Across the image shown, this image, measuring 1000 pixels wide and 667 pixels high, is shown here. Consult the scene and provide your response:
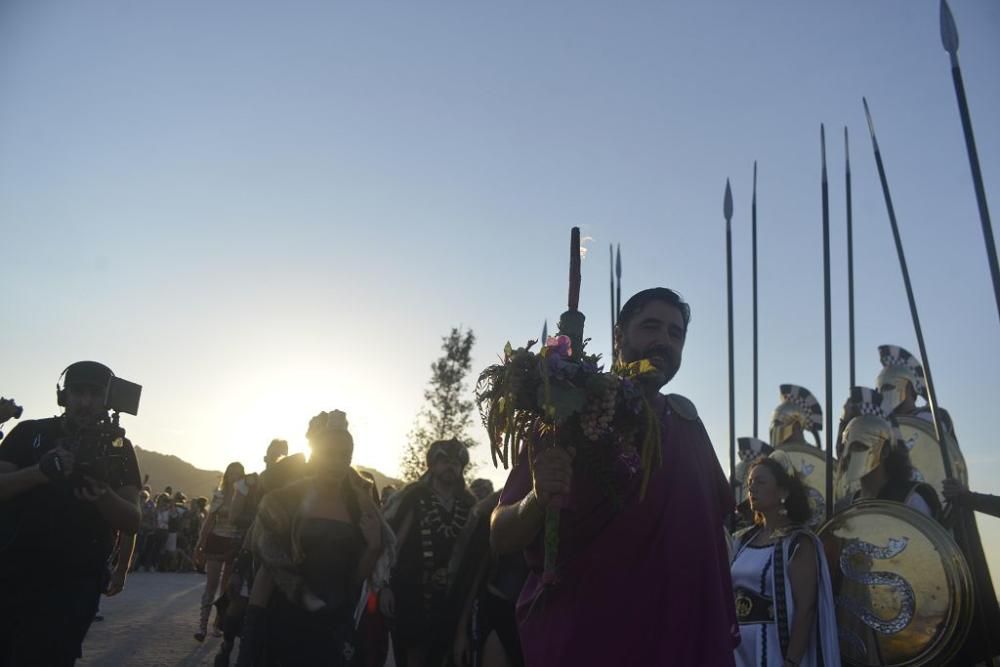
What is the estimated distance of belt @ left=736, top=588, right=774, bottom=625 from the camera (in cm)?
475

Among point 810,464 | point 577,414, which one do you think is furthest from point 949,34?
point 577,414

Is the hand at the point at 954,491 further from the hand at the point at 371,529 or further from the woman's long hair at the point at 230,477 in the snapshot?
the woman's long hair at the point at 230,477

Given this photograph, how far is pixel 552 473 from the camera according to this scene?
229cm

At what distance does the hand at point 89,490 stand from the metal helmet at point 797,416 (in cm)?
810

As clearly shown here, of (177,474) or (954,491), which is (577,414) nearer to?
(954,491)

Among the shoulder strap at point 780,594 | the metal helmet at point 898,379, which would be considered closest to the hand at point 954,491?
the shoulder strap at point 780,594

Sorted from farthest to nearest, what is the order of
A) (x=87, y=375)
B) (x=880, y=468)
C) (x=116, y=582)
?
1. (x=880, y=468)
2. (x=116, y=582)
3. (x=87, y=375)

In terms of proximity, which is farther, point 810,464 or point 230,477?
point 230,477

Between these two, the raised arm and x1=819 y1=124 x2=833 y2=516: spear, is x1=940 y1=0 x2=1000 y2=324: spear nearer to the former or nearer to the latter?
x1=819 y1=124 x2=833 y2=516: spear

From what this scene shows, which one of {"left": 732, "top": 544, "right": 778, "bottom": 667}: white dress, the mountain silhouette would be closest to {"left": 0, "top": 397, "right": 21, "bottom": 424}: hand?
{"left": 732, "top": 544, "right": 778, "bottom": 667}: white dress

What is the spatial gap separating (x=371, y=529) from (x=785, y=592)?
2825mm

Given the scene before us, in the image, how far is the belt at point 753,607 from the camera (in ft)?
15.6

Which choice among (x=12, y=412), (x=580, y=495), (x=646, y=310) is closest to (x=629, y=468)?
(x=580, y=495)

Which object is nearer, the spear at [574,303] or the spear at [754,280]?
the spear at [574,303]
